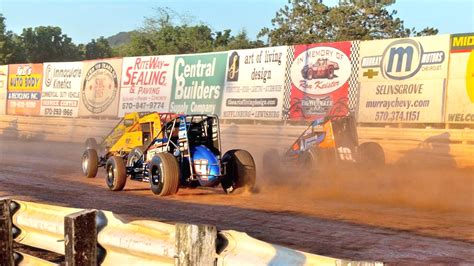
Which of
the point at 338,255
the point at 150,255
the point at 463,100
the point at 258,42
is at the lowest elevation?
the point at 338,255

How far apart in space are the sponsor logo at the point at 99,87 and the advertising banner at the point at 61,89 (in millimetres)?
678

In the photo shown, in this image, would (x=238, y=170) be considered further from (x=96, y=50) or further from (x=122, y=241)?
(x=96, y=50)

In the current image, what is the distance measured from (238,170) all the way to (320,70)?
25.9 ft

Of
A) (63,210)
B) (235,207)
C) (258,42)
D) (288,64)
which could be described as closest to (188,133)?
(235,207)

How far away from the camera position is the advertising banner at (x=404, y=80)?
1573cm

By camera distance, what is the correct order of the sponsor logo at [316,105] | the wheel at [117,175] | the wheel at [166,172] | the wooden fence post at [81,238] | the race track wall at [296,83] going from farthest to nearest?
the sponsor logo at [316,105] → the race track wall at [296,83] → the wheel at [117,175] → the wheel at [166,172] → the wooden fence post at [81,238]

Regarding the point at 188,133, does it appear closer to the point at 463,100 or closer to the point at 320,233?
the point at 320,233

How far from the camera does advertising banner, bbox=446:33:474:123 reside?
15.1 m

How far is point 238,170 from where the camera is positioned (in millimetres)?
11312

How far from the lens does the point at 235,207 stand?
32.4 ft

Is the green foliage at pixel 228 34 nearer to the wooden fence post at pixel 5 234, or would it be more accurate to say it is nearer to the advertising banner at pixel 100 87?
the advertising banner at pixel 100 87

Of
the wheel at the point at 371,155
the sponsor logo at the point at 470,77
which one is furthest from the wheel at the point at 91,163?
the sponsor logo at the point at 470,77

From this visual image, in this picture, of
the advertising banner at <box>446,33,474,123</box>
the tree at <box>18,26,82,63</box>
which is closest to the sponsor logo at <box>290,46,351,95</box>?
the advertising banner at <box>446,33,474,123</box>

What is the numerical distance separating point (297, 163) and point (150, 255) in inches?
451
